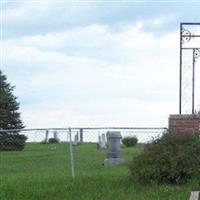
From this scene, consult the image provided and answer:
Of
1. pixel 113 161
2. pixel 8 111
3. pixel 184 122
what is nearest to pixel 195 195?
pixel 184 122

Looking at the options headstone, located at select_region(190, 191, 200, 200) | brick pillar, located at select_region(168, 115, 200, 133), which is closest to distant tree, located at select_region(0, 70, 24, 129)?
brick pillar, located at select_region(168, 115, 200, 133)

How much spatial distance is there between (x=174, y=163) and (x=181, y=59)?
406cm

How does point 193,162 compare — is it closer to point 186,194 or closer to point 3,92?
point 186,194

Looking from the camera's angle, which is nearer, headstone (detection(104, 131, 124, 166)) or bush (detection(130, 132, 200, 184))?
bush (detection(130, 132, 200, 184))

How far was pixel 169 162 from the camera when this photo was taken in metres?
11.8

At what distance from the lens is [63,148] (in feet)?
94.9

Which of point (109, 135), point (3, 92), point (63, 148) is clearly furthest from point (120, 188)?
point (3, 92)

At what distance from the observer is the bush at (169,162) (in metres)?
11.8

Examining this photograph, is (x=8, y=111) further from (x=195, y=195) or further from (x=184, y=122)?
(x=195, y=195)

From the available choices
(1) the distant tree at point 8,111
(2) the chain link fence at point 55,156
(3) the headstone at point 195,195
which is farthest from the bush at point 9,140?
(1) the distant tree at point 8,111

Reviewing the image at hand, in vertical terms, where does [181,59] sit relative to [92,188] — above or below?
above

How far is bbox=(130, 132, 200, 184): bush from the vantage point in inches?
465

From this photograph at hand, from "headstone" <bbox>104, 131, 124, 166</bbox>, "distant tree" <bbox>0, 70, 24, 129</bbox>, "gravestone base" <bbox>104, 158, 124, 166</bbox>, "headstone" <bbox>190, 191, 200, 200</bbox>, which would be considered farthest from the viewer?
"distant tree" <bbox>0, 70, 24, 129</bbox>

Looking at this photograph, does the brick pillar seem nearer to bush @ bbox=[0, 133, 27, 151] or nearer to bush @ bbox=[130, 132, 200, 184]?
bush @ bbox=[130, 132, 200, 184]
